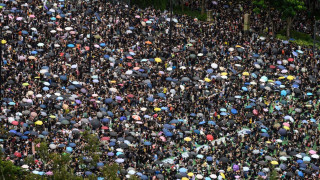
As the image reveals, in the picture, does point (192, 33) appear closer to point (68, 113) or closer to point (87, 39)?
point (87, 39)

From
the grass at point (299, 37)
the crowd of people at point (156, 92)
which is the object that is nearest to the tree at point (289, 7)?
the grass at point (299, 37)

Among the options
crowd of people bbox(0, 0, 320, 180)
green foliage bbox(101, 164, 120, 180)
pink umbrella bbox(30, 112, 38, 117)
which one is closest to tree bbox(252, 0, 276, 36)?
crowd of people bbox(0, 0, 320, 180)

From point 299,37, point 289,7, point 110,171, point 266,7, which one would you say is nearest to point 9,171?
point 110,171

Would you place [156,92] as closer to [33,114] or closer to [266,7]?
[33,114]

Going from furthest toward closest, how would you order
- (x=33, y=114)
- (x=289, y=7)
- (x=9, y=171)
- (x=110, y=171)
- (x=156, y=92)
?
1. (x=289, y=7)
2. (x=156, y=92)
3. (x=33, y=114)
4. (x=9, y=171)
5. (x=110, y=171)

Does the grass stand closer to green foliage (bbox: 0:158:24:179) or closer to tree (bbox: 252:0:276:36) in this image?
tree (bbox: 252:0:276:36)

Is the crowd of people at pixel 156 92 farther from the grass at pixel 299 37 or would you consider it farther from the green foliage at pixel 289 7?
the green foliage at pixel 289 7

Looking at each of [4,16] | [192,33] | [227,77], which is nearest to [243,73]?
[227,77]

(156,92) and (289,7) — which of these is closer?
(156,92)
